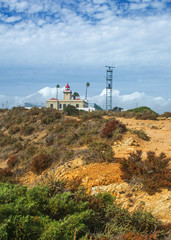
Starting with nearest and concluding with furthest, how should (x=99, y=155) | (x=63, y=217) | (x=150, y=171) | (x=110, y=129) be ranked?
(x=63, y=217) → (x=150, y=171) → (x=99, y=155) → (x=110, y=129)

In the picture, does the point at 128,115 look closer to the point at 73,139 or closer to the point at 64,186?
the point at 73,139

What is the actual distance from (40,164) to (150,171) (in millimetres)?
4502

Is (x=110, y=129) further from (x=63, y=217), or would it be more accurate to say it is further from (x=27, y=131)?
(x=27, y=131)

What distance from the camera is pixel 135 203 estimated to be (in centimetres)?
553

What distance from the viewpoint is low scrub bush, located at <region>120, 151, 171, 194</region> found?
5.80 metres

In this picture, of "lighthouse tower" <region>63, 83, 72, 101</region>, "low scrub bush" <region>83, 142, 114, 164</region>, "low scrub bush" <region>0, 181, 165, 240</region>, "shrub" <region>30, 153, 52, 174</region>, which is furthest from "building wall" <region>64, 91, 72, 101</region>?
"low scrub bush" <region>0, 181, 165, 240</region>

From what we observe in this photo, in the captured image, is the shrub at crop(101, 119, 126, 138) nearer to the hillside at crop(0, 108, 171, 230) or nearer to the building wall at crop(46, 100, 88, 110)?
the hillside at crop(0, 108, 171, 230)

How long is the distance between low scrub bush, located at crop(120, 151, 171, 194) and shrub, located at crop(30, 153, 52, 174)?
3.49 m

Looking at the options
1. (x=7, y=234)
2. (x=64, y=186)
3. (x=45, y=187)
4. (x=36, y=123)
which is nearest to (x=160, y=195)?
(x=64, y=186)

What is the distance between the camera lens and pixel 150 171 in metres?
6.13

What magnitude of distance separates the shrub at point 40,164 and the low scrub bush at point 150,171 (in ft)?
11.4

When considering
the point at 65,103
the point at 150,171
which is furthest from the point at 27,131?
the point at 65,103

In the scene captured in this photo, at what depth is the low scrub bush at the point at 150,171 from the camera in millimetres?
5797

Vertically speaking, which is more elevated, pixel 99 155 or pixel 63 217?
pixel 99 155
